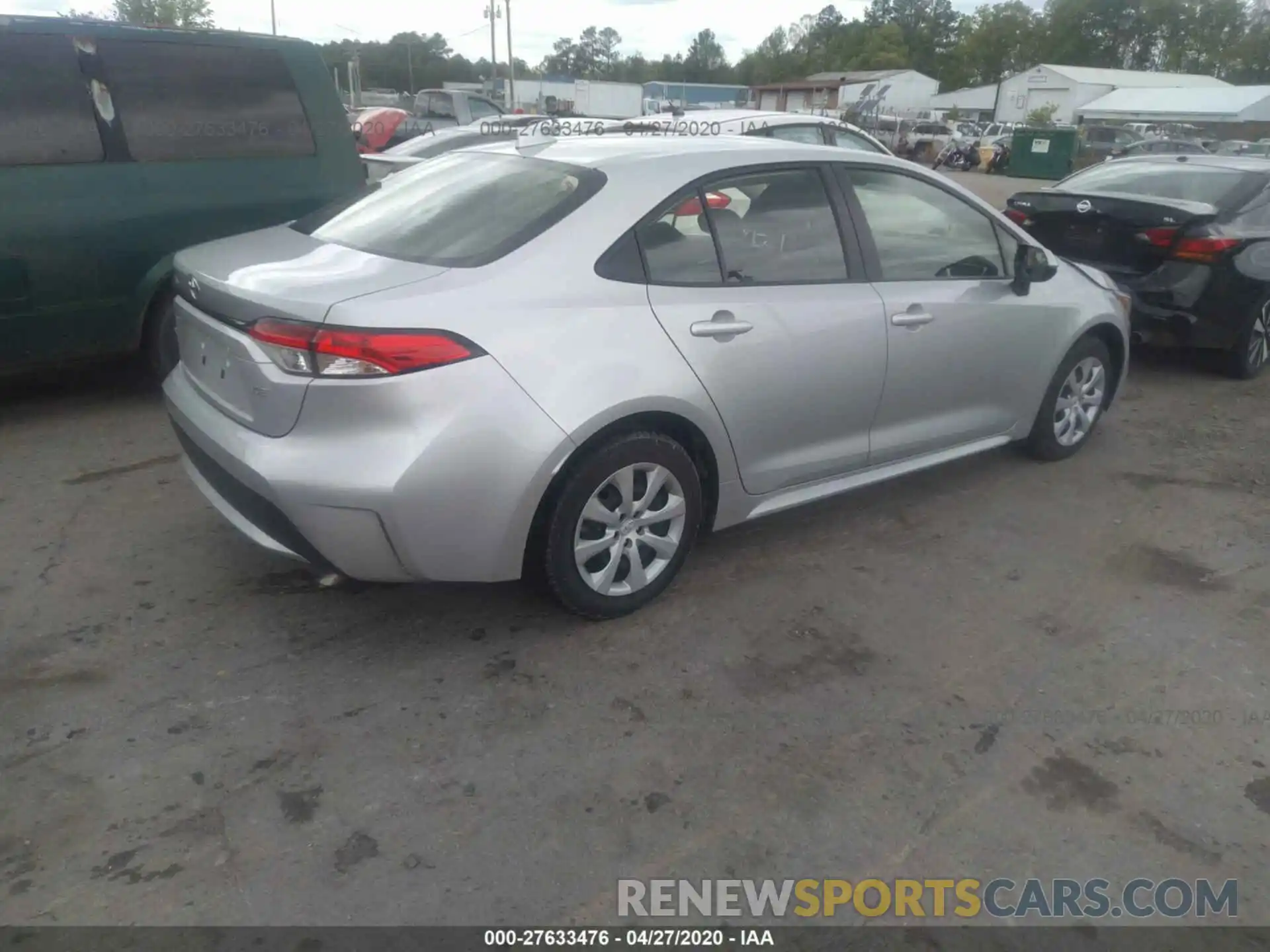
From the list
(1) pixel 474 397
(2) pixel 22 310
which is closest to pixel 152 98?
Answer: (2) pixel 22 310

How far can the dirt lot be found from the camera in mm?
2482

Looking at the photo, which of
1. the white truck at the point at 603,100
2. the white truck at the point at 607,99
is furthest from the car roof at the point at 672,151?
the white truck at the point at 607,99

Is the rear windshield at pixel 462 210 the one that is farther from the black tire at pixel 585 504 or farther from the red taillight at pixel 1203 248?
the red taillight at pixel 1203 248

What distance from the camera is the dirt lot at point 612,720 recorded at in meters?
2.48

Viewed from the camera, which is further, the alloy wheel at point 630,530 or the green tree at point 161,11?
the green tree at point 161,11

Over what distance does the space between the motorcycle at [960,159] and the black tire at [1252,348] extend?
107 feet

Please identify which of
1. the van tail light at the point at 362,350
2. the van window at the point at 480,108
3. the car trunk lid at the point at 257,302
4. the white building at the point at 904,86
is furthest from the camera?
the white building at the point at 904,86

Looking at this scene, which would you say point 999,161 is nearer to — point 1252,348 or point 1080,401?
point 1252,348

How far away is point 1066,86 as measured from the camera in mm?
64438

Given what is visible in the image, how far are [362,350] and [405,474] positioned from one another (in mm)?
378

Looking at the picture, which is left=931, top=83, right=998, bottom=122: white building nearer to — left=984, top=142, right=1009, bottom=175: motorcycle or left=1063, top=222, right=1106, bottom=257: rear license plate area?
left=984, top=142, right=1009, bottom=175: motorcycle

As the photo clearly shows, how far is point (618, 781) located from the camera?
278cm

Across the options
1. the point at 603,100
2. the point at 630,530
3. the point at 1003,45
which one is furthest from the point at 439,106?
the point at 1003,45

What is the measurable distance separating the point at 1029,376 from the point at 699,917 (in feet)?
10.9
